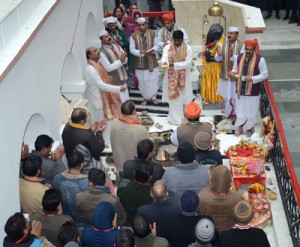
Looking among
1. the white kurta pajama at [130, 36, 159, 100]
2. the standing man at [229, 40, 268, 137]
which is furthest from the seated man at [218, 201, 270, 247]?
the white kurta pajama at [130, 36, 159, 100]

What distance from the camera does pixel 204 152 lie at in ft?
24.6

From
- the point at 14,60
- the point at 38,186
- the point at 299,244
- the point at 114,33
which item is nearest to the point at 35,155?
the point at 38,186

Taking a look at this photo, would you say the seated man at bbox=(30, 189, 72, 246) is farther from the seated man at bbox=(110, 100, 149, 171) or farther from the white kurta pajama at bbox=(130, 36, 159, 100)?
the white kurta pajama at bbox=(130, 36, 159, 100)

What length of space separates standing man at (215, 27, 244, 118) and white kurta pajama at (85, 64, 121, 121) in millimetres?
1921

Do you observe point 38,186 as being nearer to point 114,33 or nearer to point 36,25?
point 36,25

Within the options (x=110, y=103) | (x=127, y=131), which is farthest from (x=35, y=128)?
(x=110, y=103)

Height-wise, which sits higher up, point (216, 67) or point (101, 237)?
point (101, 237)

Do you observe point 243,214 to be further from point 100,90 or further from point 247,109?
point 100,90

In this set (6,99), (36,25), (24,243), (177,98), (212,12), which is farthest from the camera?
(212,12)

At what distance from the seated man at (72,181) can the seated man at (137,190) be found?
1.43 ft

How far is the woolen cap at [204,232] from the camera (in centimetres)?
555

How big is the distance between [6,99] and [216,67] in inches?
225

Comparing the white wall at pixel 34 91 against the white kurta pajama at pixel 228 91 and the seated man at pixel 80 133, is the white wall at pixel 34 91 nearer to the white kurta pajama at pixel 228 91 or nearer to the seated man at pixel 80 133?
the seated man at pixel 80 133

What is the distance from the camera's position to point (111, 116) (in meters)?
10.9
